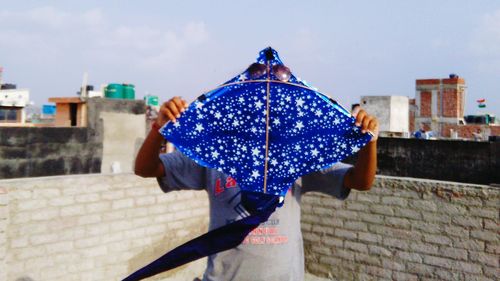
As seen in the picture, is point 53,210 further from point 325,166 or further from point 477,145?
point 477,145

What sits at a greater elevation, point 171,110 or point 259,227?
point 171,110

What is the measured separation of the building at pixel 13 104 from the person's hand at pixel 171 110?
20514mm

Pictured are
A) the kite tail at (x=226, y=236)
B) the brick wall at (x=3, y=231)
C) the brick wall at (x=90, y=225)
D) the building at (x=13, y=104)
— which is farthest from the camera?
the building at (x=13, y=104)

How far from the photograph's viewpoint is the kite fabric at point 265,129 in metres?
2.29

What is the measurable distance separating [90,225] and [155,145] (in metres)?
4.01

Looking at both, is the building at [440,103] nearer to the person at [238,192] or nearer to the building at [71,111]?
the building at [71,111]

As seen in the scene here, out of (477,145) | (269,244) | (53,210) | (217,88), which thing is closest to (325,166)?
(269,244)

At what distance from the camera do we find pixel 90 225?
5.82 m

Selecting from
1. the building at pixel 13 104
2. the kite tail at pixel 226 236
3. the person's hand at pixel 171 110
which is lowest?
the kite tail at pixel 226 236

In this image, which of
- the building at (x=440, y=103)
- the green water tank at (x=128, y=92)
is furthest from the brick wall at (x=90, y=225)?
the building at (x=440, y=103)

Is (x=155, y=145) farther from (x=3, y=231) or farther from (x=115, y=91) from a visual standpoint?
(x=115, y=91)

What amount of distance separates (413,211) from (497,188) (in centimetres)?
104

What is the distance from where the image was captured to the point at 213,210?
2.32m

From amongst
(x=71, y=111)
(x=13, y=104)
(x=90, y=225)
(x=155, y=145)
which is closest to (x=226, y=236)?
(x=155, y=145)
